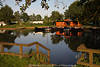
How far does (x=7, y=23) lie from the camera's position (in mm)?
97312

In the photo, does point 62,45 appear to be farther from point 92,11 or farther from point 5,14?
point 5,14

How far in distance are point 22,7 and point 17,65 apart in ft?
13.2

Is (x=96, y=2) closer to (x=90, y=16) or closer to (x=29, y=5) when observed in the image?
(x=90, y=16)

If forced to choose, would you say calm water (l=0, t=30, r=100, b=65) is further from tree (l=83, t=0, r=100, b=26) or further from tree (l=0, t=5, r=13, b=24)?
tree (l=0, t=5, r=13, b=24)

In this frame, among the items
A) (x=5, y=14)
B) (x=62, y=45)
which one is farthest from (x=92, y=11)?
(x=5, y=14)

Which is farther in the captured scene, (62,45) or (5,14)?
(5,14)

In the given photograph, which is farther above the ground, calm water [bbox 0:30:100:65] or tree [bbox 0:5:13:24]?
tree [bbox 0:5:13:24]

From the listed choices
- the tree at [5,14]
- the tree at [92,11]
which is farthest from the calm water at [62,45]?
the tree at [5,14]

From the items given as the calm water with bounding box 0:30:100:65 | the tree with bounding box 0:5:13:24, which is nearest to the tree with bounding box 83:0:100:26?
the calm water with bounding box 0:30:100:65

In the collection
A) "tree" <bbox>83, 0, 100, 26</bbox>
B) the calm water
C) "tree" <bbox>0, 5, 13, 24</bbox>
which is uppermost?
"tree" <bbox>0, 5, 13, 24</bbox>

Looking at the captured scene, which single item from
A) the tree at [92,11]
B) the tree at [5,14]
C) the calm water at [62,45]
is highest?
the tree at [5,14]

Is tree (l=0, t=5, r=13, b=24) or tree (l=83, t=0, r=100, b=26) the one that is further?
tree (l=0, t=5, r=13, b=24)

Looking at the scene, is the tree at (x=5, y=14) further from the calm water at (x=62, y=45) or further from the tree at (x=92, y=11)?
the tree at (x=92, y=11)

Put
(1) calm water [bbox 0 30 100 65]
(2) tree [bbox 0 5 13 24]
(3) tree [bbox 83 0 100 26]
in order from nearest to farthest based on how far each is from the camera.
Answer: (3) tree [bbox 83 0 100 26] < (1) calm water [bbox 0 30 100 65] < (2) tree [bbox 0 5 13 24]
